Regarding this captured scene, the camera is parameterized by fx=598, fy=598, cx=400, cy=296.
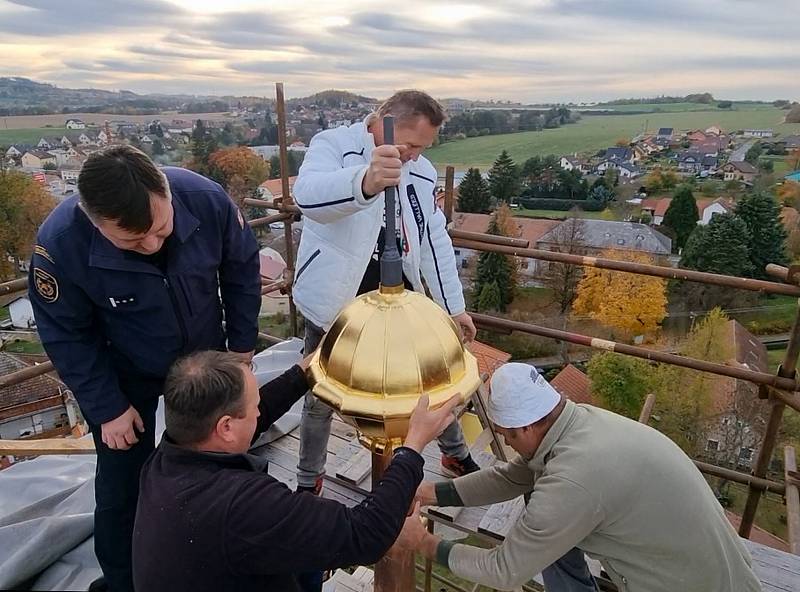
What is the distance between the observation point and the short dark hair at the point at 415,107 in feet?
7.34

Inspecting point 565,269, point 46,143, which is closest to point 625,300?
point 565,269

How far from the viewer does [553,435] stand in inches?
88.0

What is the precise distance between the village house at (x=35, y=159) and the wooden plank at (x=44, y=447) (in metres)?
12.3

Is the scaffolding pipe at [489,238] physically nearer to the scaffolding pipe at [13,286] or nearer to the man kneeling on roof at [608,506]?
the man kneeling on roof at [608,506]

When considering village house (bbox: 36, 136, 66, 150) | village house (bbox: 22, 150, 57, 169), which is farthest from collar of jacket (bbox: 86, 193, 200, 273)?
village house (bbox: 22, 150, 57, 169)

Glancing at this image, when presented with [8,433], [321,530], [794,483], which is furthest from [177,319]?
[8,433]

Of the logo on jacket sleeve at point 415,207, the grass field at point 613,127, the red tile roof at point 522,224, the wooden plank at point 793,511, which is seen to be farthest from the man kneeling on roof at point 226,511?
the grass field at point 613,127

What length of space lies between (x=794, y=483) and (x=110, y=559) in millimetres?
4274

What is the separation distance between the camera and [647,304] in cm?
2217

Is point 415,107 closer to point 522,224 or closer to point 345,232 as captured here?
point 345,232

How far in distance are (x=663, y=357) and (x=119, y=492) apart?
→ 3237mm

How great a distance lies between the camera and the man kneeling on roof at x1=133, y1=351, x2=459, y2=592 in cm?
158

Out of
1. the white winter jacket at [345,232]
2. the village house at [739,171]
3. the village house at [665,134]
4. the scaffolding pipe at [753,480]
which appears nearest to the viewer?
the white winter jacket at [345,232]

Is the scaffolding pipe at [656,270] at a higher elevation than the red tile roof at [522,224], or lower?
higher
